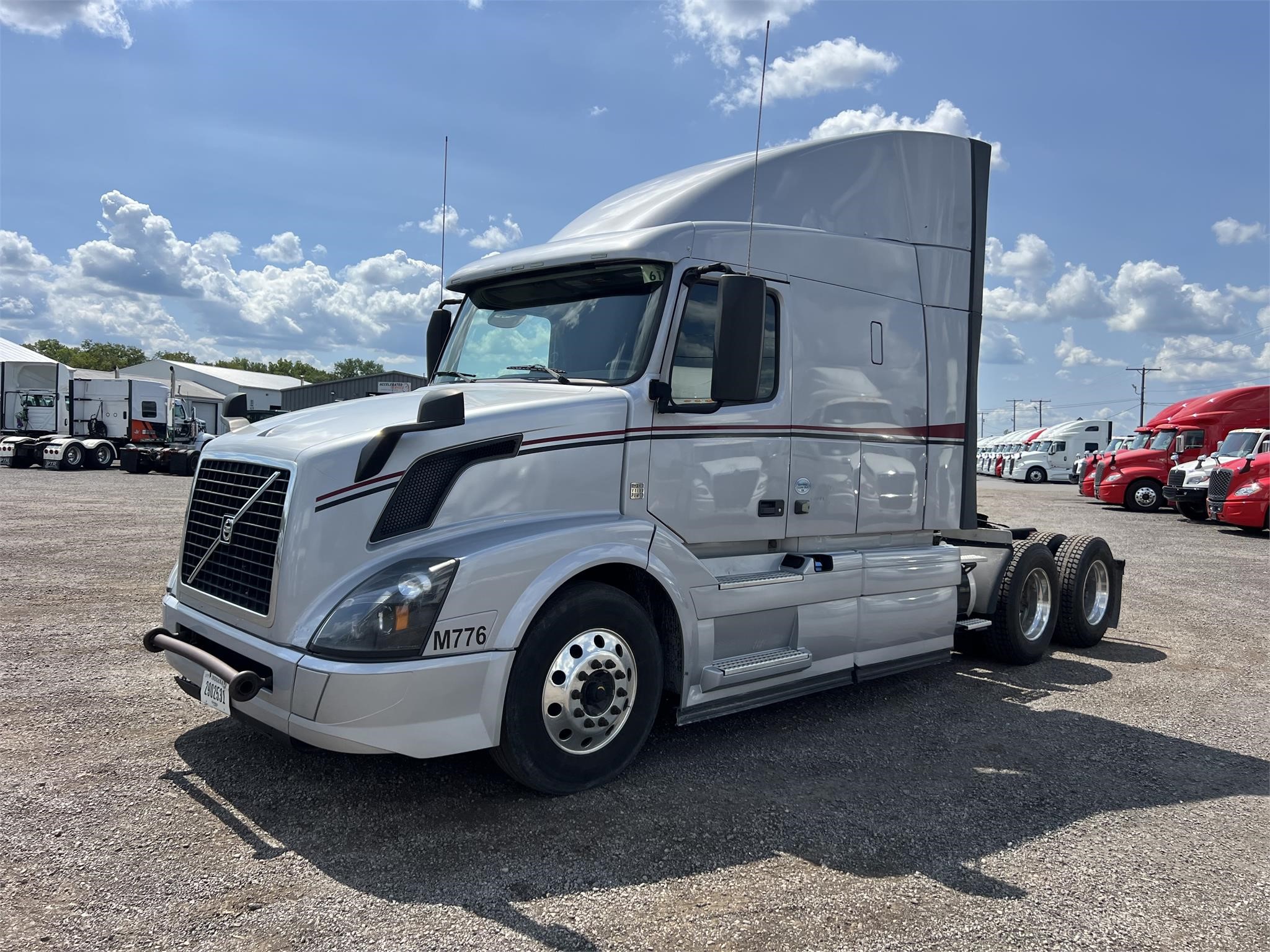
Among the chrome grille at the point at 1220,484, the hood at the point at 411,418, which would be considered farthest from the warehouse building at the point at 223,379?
the hood at the point at 411,418

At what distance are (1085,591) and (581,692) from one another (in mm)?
6087

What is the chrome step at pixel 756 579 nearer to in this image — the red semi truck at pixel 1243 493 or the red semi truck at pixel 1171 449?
the red semi truck at pixel 1243 493

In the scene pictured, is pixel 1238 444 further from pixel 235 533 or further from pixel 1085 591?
pixel 235 533

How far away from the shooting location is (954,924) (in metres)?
3.51

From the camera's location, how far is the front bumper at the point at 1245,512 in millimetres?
20234

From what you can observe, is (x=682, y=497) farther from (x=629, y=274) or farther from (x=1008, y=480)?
(x=1008, y=480)

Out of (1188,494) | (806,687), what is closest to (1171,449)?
(1188,494)

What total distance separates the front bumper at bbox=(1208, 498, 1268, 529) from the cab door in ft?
62.7

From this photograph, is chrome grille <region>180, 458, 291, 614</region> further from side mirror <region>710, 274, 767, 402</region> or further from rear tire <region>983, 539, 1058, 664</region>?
rear tire <region>983, 539, 1058, 664</region>

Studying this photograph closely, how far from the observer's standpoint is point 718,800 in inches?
183

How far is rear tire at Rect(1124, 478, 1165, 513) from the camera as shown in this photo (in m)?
27.9

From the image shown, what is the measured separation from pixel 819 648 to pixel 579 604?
6.61 ft

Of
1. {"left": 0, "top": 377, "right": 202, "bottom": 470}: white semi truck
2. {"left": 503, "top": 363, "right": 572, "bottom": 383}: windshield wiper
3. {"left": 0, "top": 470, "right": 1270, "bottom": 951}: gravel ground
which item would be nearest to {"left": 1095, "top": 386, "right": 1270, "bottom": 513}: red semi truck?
{"left": 0, "top": 470, "right": 1270, "bottom": 951}: gravel ground

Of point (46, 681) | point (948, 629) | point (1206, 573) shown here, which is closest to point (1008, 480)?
point (1206, 573)
